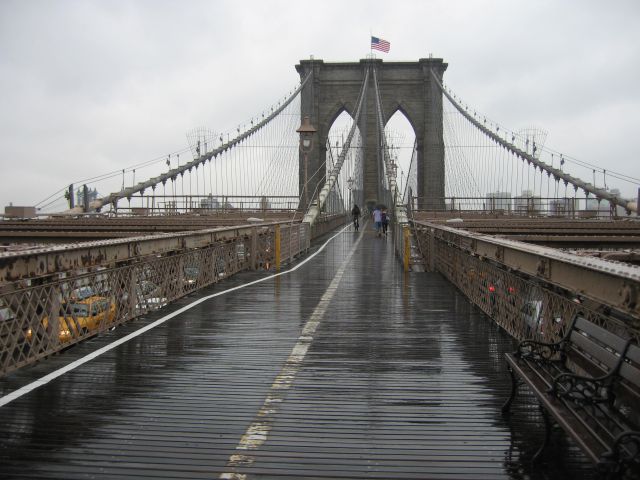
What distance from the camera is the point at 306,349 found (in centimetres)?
667

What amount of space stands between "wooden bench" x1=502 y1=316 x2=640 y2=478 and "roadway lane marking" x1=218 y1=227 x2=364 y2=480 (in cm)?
163

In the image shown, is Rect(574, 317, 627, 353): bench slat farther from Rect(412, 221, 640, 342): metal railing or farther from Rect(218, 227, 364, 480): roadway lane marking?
Rect(218, 227, 364, 480): roadway lane marking

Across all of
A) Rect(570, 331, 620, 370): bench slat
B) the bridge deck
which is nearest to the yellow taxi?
the bridge deck

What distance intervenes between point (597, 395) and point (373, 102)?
234 feet

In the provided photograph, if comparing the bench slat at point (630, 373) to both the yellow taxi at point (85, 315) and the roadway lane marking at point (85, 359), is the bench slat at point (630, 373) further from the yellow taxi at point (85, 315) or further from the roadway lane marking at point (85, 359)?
the yellow taxi at point (85, 315)

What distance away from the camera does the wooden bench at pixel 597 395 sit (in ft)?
9.39

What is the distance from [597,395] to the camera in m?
3.61

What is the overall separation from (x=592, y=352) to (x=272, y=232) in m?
13.6

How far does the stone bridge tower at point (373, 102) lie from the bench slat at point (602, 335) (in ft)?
215

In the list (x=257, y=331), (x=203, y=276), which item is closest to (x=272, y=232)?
(x=203, y=276)

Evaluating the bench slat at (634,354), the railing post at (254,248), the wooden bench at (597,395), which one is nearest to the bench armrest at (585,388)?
the wooden bench at (597,395)

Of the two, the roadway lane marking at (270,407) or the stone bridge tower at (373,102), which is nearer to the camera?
the roadway lane marking at (270,407)

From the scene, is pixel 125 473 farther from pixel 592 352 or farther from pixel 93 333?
pixel 93 333

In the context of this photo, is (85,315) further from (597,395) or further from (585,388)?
(597,395)
